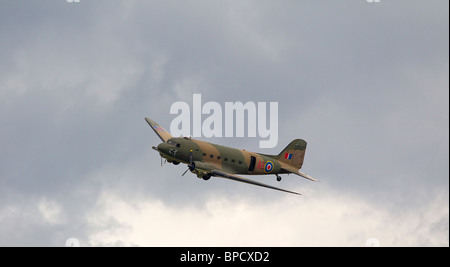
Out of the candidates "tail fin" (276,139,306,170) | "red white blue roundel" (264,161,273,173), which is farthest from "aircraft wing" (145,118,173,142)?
"tail fin" (276,139,306,170)

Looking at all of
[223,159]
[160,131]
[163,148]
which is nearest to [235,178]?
[223,159]

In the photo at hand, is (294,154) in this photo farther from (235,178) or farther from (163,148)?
(163,148)

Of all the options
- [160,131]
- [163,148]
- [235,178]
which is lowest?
[235,178]

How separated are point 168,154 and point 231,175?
6735 mm

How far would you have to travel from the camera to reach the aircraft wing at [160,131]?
2554 inches

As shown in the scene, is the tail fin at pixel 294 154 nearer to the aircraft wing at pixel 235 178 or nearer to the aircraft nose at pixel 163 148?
the aircraft wing at pixel 235 178

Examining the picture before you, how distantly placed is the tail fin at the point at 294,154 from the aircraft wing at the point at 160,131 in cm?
1294

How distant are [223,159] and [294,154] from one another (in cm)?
975

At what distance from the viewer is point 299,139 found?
64000 millimetres

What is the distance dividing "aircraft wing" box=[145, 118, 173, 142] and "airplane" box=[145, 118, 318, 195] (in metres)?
6.48

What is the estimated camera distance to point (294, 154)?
6375cm

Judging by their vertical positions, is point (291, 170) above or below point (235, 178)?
above
